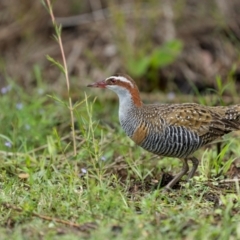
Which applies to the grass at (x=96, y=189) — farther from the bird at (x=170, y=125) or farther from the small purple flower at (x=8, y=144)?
the bird at (x=170, y=125)

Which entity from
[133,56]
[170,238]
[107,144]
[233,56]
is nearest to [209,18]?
[233,56]

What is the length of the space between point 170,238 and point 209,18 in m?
7.55

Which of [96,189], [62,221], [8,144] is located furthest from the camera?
[8,144]

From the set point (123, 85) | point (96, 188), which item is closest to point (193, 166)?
point (123, 85)

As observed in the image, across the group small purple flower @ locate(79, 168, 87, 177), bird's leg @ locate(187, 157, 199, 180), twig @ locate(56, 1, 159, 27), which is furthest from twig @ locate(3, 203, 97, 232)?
twig @ locate(56, 1, 159, 27)

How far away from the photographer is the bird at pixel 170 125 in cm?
671

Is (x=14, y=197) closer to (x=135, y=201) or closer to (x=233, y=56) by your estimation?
(x=135, y=201)

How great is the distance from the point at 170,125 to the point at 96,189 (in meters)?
1.35

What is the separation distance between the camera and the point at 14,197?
6043 millimetres

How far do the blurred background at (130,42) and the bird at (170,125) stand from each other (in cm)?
379

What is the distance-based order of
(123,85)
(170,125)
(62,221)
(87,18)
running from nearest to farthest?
(62,221)
(170,125)
(123,85)
(87,18)

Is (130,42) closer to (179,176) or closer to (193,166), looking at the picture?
(193,166)

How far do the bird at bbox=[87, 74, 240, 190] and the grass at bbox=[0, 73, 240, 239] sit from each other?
214 mm

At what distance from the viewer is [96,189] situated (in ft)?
18.6
